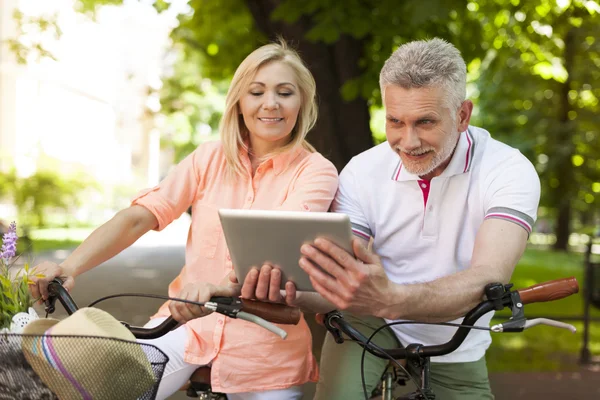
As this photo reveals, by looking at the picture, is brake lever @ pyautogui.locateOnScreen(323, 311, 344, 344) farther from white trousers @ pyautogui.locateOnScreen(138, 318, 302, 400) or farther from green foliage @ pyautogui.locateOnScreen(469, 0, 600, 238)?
green foliage @ pyautogui.locateOnScreen(469, 0, 600, 238)

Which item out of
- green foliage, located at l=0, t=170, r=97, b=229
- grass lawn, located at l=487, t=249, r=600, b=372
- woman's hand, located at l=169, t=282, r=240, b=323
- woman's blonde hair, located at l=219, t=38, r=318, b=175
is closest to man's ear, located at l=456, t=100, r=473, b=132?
woman's blonde hair, located at l=219, t=38, r=318, b=175

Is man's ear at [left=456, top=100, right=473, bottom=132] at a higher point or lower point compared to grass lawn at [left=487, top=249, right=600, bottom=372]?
higher

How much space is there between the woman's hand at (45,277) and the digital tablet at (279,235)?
2.08ft

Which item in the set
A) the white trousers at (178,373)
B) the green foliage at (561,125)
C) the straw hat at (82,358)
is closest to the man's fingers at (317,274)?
the straw hat at (82,358)

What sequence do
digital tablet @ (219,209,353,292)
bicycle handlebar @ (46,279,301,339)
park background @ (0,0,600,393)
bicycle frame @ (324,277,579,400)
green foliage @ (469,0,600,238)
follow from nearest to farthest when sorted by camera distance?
digital tablet @ (219,209,353,292), bicycle frame @ (324,277,579,400), bicycle handlebar @ (46,279,301,339), park background @ (0,0,600,393), green foliage @ (469,0,600,238)

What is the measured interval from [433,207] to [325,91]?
442 cm

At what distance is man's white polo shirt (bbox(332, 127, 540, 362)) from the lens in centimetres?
304

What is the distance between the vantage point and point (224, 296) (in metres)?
2.68

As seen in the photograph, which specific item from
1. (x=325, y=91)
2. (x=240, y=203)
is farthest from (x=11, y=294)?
(x=325, y=91)

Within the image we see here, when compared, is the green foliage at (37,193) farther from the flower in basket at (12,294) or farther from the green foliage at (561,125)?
the flower in basket at (12,294)

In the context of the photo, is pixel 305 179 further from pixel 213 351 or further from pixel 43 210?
pixel 43 210

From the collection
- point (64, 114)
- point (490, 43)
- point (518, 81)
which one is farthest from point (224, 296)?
point (64, 114)

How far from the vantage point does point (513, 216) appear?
281 cm

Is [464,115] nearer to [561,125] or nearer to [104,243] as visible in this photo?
[104,243]
